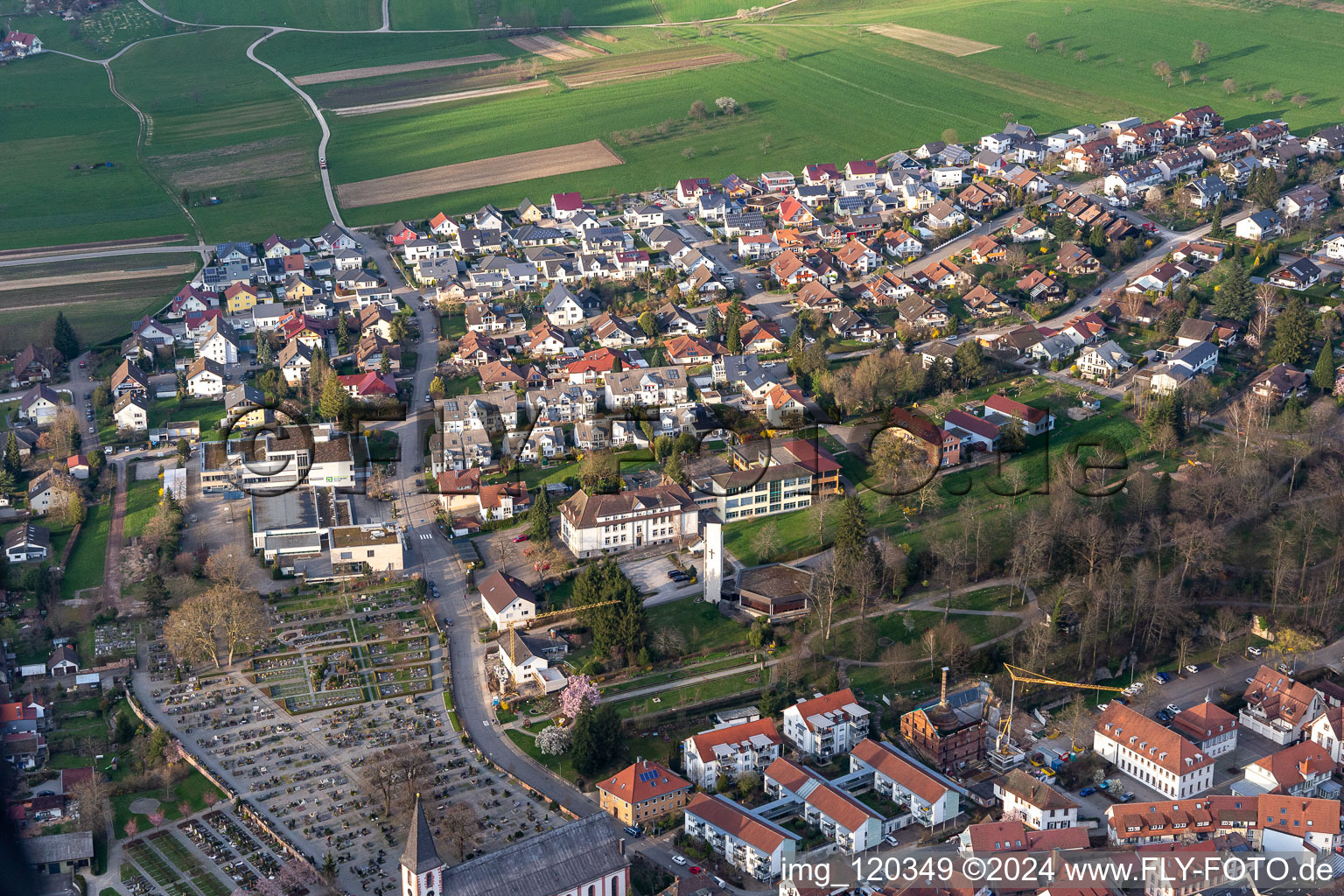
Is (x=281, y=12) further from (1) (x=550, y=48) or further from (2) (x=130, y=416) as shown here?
(2) (x=130, y=416)

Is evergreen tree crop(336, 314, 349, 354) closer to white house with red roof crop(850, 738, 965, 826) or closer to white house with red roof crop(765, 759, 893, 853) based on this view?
white house with red roof crop(765, 759, 893, 853)

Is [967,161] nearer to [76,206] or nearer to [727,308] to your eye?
[727,308]

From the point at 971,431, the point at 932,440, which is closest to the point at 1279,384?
the point at 971,431

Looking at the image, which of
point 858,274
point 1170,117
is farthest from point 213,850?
point 1170,117

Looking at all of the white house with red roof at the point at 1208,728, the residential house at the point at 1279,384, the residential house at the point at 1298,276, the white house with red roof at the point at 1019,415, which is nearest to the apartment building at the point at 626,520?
the white house with red roof at the point at 1019,415

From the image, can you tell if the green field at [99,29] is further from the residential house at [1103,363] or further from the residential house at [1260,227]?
the residential house at [1260,227]

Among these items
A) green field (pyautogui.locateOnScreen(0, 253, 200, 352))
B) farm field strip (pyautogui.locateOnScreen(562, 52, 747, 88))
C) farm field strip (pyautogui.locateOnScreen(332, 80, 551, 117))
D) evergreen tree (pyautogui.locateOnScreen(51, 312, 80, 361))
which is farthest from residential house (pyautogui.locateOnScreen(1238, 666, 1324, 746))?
farm field strip (pyautogui.locateOnScreen(332, 80, 551, 117))
